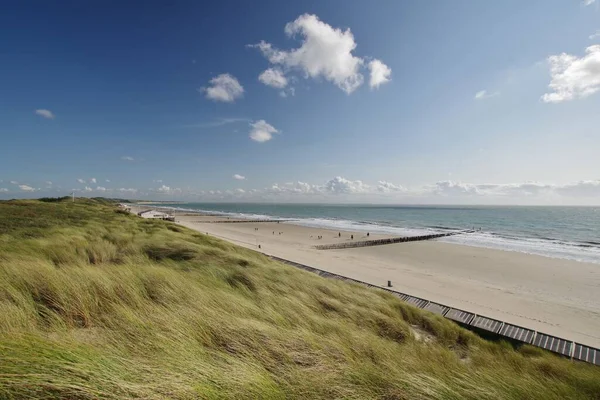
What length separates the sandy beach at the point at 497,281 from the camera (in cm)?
1235

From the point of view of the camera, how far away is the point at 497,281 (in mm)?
18750

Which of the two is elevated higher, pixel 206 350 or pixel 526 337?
pixel 206 350

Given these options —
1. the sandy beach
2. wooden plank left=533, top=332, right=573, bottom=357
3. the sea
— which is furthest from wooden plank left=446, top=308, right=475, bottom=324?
the sea

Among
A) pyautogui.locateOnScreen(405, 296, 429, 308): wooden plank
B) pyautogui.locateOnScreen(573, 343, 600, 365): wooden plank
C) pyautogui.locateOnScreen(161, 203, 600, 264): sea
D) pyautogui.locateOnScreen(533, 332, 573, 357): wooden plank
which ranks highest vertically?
pyautogui.locateOnScreen(405, 296, 429, 308): wooden plank

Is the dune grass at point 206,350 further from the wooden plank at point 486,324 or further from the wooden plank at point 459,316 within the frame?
the wooden plank at point 459,316

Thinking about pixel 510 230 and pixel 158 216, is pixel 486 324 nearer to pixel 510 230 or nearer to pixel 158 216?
pixel 510 230

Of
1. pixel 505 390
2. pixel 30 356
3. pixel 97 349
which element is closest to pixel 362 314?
pixel 505 390

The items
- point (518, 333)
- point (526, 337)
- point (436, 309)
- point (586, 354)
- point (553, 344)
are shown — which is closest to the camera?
point (586, 354)

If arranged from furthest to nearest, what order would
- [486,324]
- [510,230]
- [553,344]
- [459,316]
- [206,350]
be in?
[510,230]
[459,316]
[486,324]
[553,344]
[206,350]

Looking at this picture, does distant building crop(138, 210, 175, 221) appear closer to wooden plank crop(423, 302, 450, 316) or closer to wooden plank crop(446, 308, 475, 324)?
wooden plank crop(423, 302, 450, 316)

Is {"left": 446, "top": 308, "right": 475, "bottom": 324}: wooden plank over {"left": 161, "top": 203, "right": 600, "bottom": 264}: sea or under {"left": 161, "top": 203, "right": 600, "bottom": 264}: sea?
over

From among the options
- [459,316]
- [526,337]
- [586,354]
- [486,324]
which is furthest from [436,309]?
[586,354]

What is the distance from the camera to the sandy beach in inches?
486

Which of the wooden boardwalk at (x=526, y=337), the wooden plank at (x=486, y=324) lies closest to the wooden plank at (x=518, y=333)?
the wooden boardwalk at (x=526, y=337)
